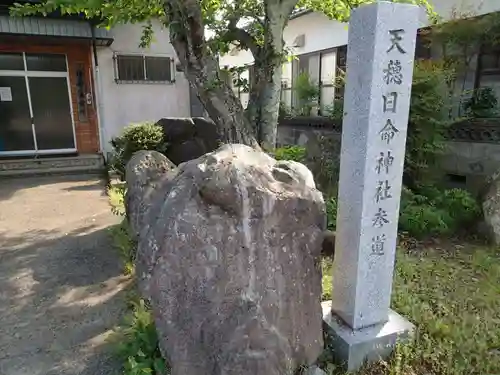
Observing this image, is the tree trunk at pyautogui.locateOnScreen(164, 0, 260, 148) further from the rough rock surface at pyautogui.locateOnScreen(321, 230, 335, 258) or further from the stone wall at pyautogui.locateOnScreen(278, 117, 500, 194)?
the stone wall at pyautogui.locateOnScreen(278, 117, 500, 194)

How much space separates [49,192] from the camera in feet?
27.0

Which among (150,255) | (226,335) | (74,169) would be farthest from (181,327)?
(74,169)

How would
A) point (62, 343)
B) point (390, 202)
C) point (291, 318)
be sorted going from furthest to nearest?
point (62, 343), point (390, 202), point (291, 318)

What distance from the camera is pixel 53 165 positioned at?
10.1 m

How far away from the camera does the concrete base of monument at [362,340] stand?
2.77 meters

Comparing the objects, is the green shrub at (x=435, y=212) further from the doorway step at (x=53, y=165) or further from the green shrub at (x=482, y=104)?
the doorway step at (x=53, y=165)

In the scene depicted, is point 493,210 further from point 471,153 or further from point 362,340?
point 362,340

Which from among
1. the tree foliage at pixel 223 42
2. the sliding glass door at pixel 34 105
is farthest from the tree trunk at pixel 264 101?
the sliding glass door at pixel 34 105

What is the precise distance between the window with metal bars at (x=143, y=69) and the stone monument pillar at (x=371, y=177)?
9.55m

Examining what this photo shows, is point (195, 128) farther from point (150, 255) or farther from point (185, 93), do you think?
point (150, 255)

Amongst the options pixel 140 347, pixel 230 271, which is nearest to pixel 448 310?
pixel 230 271

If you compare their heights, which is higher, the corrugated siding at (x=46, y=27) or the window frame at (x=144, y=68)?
the corrugated siding at (x=46, y=27)

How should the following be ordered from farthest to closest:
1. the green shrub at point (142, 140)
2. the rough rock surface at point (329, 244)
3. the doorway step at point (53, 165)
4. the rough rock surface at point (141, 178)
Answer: the doorway step at point (53, 165) < the green shrub at point (142, 140) < the rough rock surface at point (141, 178) < the rough rock surface at point (329, 244)

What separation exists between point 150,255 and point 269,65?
338 centimetres
